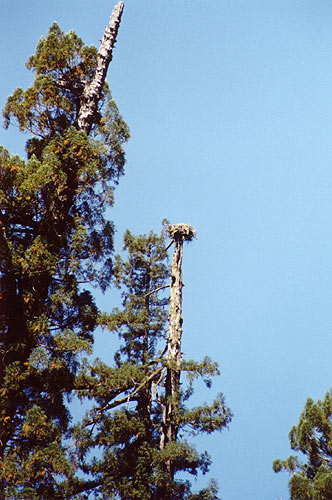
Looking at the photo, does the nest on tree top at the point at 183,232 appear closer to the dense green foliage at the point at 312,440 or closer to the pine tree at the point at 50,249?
the pine tree at the point at 50,249

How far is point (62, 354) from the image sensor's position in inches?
343

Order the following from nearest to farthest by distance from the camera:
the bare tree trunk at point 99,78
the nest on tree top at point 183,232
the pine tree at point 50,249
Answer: the pine tree at point 50,249, the bare tree trunk at point 99,78, the nest on tree top at point 183,232

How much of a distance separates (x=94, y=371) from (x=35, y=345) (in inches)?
56.3

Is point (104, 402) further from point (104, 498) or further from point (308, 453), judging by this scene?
point (308, 453)

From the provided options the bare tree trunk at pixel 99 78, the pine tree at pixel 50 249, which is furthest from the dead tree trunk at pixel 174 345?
the bare tree trunk at pixel 99 78

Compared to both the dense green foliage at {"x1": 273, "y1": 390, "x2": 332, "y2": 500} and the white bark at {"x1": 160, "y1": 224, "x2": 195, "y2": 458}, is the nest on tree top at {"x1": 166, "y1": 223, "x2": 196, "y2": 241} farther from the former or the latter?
the dense green foliage at {"x1": 273, "y1": 390, "x2": 332, "y2": 500}

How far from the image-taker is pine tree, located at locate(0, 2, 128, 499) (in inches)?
312

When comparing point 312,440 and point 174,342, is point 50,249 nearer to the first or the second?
point 174,342

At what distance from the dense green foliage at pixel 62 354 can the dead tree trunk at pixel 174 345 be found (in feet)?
0.68

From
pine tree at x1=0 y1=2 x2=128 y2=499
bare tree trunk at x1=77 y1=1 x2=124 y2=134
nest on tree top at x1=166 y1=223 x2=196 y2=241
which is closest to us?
pine tree at x1=0 y1=2 x2=128 y2=499

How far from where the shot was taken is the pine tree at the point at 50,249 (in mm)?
7922

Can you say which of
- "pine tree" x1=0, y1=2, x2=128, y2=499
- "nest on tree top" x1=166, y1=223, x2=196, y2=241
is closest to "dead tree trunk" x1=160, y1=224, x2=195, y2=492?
"nest on tree top" x1=166, y1=223, x2=196, y2=241

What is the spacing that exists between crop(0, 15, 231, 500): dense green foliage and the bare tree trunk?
20.5 inches

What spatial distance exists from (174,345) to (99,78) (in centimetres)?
792
